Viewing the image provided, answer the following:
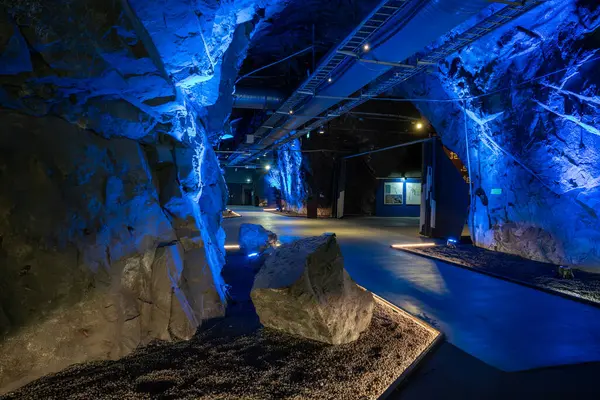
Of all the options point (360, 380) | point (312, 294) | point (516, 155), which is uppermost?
point (516, 155)

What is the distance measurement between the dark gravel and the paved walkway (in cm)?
60

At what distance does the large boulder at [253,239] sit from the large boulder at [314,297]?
4.48 m

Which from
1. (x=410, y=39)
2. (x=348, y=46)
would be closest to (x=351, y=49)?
(x=348, y=46)

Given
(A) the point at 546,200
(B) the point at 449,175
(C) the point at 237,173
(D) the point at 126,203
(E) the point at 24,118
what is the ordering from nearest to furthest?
(E) the point at 24,118 → (D) the point at 126,203 → (A) the point at 546,200 → (B) the point at 449,175 → (C) the point at 237,173

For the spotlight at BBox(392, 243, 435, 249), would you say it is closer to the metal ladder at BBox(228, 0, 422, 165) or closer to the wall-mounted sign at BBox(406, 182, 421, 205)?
the metal ladder at BBox(228, 0, 422, 165)

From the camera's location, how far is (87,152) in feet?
10.1

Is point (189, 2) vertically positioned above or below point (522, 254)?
above

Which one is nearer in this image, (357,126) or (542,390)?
(542,390)

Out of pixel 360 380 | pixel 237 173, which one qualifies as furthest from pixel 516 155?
pixel 237 173

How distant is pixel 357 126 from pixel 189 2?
16214 millimetres

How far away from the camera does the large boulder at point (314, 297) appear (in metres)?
3.25

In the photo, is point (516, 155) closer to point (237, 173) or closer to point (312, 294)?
point (312, 294)

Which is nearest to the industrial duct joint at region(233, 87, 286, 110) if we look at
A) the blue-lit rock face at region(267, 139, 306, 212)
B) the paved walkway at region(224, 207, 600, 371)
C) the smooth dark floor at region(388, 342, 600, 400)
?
the paved walkway at region(224, 207, 600, 371)

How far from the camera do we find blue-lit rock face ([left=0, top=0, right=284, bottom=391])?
7.68 ft
